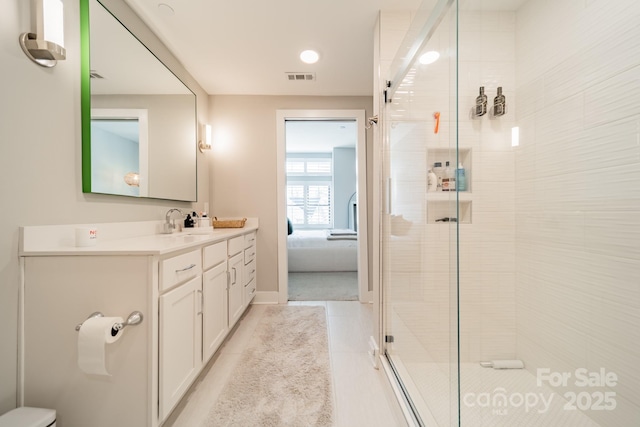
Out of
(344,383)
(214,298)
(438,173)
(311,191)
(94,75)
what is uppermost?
(94,75)

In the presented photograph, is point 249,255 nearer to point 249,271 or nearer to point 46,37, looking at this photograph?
point 249,271

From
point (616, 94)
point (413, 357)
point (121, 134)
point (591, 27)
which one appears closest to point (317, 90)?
point (121, 134)

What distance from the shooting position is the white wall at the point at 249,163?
2.97 meters

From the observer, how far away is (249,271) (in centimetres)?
262

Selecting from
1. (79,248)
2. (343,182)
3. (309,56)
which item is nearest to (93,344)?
(79,248)

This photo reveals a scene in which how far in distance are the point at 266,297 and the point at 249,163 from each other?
156cm

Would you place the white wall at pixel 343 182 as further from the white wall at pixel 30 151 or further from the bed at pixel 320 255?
the white wall at pixel 30 151

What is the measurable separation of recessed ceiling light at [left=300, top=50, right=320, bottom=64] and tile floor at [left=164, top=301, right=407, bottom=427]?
7.93 ft

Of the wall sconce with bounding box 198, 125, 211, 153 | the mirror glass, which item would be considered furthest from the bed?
the mirror glass

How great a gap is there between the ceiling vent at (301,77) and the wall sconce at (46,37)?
1733 mm

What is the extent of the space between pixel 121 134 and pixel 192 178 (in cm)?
96

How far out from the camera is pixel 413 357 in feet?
4.54

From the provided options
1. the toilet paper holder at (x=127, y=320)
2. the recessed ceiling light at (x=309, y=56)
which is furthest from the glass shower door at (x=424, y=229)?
the toilet paper holder at (x=127, y=320)

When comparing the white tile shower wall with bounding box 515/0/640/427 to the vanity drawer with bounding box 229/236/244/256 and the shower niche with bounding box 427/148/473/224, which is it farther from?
the vanity drawer with bounding box 229/236/244/256
